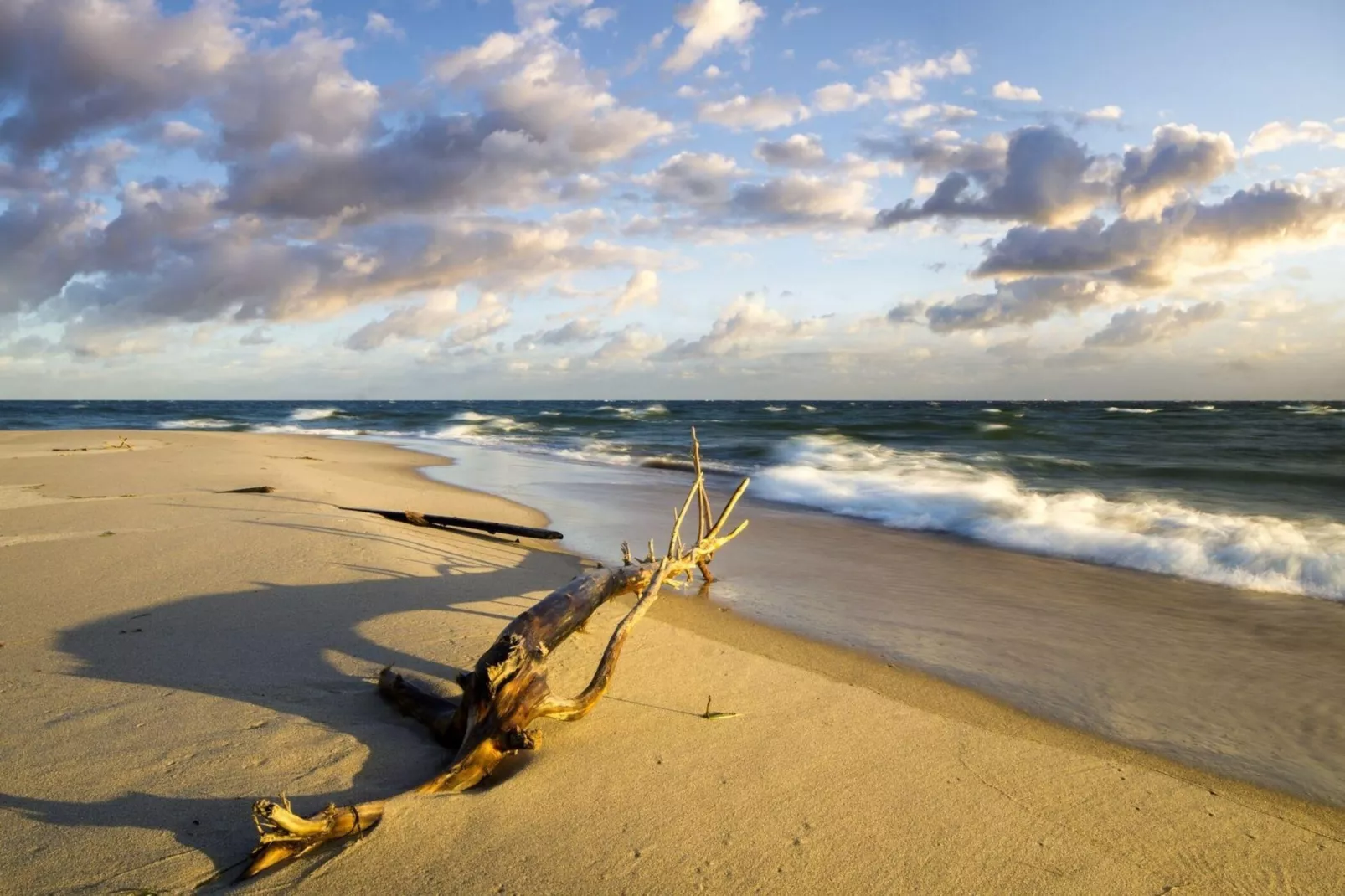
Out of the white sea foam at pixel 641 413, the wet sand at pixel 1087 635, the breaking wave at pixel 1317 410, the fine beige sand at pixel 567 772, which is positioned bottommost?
the wet sand at pixel 1087 635

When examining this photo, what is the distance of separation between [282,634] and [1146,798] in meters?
3.94

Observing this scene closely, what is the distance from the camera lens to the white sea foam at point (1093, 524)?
708cm

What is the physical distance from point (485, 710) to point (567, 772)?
1.22 feet

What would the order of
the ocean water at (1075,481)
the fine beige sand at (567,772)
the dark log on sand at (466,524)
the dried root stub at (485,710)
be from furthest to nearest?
the ocean water at (1075,481)
the dark log on sand at (466,524)
the fine beige sand at (567,772)
the dried root stub at (485,710)

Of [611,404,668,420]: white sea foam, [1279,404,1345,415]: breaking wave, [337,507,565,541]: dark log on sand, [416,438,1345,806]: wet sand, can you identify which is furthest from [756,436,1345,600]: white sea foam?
[1279,404,1345,415]: breaking wave

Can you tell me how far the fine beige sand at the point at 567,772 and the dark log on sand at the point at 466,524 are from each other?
2.16 m

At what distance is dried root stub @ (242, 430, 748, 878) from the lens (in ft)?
6.82

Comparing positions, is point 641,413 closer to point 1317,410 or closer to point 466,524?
point 466,524

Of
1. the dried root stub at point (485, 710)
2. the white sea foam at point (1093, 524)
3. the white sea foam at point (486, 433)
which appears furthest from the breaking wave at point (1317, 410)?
the dried root stub at point (485, 710)

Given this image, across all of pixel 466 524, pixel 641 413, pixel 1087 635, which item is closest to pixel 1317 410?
pixel 641 413

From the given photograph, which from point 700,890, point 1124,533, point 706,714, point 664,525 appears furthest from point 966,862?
point 1124,533

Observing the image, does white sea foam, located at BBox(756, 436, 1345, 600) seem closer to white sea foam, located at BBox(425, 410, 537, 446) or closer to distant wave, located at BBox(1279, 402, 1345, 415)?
white sea foam, located at BBox(425, 410, 537, 446)

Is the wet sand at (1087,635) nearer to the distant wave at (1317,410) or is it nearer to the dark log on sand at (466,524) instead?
the dark log on sand at (466,524)

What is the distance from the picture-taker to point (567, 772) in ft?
8.90
